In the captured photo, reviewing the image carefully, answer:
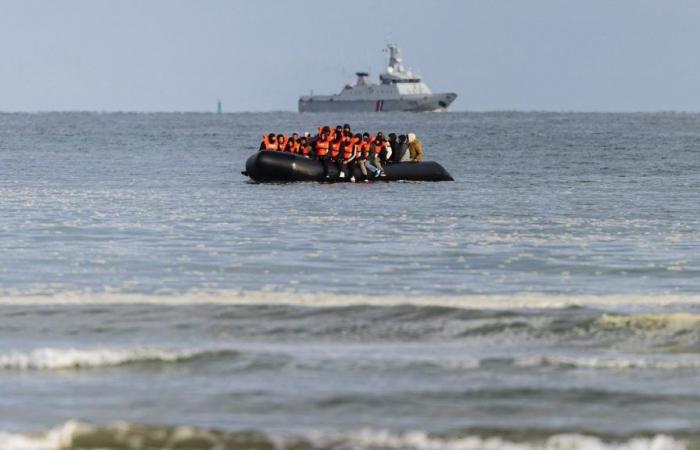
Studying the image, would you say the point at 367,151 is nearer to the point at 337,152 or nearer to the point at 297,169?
the point at 337,152

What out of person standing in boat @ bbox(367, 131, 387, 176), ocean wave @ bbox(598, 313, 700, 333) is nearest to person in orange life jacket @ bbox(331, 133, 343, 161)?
person standing in boat @ bbox(367, 131, 387, 176)

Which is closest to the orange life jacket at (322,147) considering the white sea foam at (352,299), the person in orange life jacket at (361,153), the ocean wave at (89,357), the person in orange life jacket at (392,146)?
the person in orange life jacket at (361,153)

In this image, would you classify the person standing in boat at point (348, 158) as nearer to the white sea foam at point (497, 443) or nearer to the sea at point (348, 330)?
the sea at point (348, 330)

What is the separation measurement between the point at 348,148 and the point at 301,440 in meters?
31.7

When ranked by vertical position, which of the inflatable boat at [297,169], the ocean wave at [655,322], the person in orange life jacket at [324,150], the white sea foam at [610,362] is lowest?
the inflatable boat at [297,169]

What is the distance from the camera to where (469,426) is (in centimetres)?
1055

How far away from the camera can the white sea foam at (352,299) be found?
16.4 meters

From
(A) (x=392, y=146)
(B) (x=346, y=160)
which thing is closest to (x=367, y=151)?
(B) (x=346, y=160)

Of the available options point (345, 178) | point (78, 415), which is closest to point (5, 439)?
point (78, 415)

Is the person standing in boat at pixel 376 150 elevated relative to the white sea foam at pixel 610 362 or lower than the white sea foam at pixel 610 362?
elevated

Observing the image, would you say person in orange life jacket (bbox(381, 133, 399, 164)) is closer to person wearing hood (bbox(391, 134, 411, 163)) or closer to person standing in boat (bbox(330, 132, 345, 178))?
person wearing hood (bbox(391, 134, 411, 163))

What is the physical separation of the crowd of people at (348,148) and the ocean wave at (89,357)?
27639 mm

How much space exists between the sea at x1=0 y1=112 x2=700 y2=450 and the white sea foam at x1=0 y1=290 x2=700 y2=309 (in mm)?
47

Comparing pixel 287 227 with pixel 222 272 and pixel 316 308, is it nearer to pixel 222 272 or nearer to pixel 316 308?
pixel 222 272
